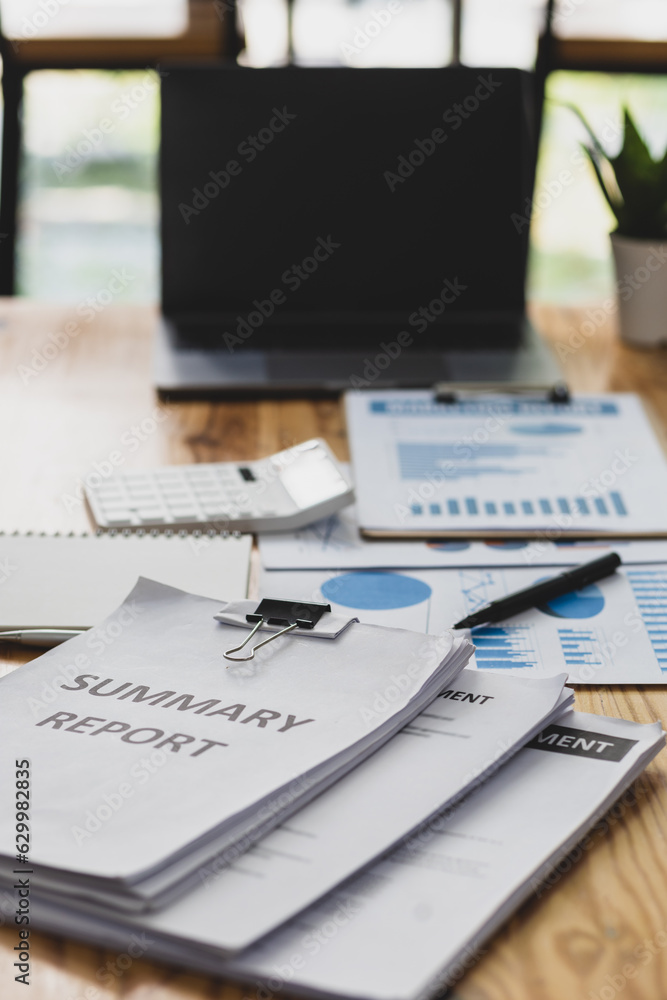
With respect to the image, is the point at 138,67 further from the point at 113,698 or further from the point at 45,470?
the point at 113,698

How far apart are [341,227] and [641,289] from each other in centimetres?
41

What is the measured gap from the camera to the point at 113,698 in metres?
0.62

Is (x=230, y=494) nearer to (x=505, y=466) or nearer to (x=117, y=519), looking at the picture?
(x=117, y=519)

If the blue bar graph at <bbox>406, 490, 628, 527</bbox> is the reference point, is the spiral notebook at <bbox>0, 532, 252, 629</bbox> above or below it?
below

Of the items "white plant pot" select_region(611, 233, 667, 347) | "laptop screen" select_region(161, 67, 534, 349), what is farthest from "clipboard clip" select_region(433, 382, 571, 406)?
"white plant pot" select_region(611, 233, 667, 347)

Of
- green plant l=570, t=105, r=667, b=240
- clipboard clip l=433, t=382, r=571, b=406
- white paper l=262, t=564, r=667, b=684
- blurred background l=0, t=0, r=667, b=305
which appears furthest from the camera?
blurred background l=0, t=0, r=667, b=305

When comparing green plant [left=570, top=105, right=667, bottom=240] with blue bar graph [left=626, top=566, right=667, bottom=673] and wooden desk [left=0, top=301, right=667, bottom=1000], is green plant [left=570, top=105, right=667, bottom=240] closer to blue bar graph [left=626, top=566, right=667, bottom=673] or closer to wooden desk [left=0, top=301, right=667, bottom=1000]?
wooden desk [left=0, top=301, right=667, bottom=1000]

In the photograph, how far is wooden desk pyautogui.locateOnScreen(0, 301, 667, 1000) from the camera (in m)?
0.48

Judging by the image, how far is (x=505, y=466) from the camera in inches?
41.4

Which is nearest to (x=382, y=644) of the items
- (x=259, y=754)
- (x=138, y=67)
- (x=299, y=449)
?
(x=259, y=754)

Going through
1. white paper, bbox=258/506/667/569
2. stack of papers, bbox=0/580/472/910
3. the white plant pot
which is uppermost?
the white plant pot

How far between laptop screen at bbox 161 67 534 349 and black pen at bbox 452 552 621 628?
0.55 meters

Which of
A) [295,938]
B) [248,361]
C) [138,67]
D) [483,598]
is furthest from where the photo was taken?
[138,67]

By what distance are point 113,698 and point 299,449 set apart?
441 mm
